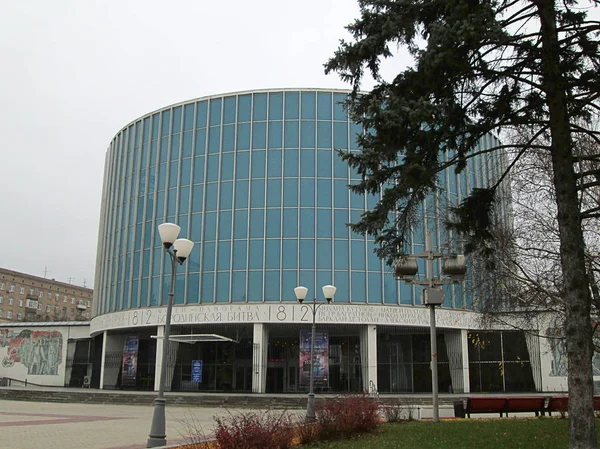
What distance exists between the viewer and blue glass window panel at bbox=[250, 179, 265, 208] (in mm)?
39938

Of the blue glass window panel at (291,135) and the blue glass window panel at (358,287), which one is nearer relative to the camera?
the blue glass window panel at (358,287)

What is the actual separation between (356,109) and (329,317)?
26198 mm

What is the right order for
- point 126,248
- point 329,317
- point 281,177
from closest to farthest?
point 329,317 < point 281,177 < point 126,248

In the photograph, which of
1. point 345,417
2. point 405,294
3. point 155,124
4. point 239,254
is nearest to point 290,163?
point 239,254

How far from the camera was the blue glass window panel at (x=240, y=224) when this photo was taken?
130 ft

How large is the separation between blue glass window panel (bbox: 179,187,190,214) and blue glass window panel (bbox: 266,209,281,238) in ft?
19.4

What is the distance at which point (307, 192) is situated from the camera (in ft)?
131

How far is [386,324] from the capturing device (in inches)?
1500

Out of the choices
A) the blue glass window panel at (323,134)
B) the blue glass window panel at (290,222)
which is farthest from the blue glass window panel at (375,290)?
the blue glass window panel at (323,134)

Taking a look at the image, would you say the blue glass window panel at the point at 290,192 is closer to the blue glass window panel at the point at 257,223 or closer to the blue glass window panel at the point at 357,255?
the blue glass window panel at the point at 257,223

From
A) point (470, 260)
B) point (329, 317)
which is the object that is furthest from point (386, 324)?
point (470, 260)

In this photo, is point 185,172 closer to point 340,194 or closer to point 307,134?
point 307,134

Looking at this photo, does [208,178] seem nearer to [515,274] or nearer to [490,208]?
[515,274]

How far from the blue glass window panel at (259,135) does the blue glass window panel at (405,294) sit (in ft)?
42.1
